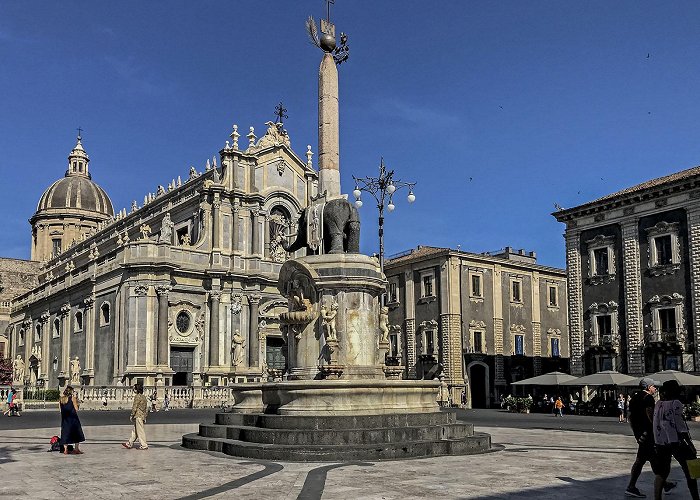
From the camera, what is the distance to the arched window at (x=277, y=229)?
2269 inches

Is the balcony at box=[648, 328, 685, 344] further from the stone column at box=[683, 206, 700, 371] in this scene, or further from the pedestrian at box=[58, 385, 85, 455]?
the pedestrian at box=[58, 385, 85, 455]

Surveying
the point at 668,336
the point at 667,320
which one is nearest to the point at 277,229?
the point at 667,320

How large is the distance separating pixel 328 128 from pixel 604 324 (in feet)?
87.4

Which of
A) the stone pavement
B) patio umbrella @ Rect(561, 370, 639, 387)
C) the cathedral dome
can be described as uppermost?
the cathedral dome

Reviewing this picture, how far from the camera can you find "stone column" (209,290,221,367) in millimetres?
51281

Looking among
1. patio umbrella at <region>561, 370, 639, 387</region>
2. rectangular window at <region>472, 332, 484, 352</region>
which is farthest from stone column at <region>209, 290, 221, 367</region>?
patio umbrella at <region>561, 370, 639, 387</region>

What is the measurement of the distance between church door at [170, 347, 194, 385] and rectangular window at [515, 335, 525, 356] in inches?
899

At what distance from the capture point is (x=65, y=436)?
16.4 meters

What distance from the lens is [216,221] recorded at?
53688 millimetres

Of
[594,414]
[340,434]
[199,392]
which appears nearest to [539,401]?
[594,414]

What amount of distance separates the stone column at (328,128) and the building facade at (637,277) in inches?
931

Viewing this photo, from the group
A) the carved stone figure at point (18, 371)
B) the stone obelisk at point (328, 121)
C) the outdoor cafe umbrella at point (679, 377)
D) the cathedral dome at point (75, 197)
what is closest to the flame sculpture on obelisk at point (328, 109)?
the stone obelisk at point (328, 121)

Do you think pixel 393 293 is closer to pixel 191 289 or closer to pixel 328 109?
pixel 191 289

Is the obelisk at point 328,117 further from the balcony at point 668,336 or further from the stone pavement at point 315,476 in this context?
the balcony at point 668,336
